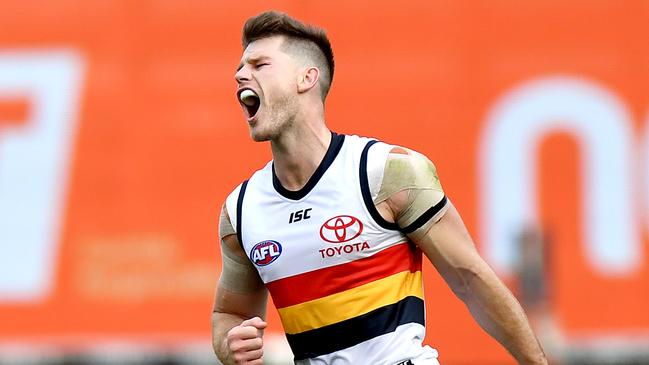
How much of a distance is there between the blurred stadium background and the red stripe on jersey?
6624 mm

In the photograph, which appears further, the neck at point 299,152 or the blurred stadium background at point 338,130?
the blurred stadium background at point 338,130

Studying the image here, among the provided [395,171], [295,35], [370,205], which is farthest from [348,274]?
[295,35]

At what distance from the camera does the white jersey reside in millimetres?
4449

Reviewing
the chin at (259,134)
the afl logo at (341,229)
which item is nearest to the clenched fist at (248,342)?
the afl logo at (341,229)

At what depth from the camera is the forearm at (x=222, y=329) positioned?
4.71m

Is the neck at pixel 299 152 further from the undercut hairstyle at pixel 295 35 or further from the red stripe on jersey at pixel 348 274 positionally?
the red stripe on jersey at pixel 348 274

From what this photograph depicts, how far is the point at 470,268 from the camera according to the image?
14.5 feet

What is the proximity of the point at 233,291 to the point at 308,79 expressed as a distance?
915 mm

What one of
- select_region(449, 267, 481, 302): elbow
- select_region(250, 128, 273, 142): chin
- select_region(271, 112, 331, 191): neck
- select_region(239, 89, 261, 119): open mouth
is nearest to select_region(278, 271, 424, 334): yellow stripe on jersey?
select_region(449, 267, 481, 302): elbow

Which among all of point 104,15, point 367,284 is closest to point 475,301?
point 367,284

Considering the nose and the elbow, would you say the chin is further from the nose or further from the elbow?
the elbow

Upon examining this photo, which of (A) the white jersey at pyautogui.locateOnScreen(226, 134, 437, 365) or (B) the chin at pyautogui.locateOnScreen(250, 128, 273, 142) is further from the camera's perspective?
(B) the chin at pyautogui.locateOnScreen(250, 128, 273, 142)

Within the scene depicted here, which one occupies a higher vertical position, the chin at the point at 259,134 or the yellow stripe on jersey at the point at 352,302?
the chin at the point at 259,134

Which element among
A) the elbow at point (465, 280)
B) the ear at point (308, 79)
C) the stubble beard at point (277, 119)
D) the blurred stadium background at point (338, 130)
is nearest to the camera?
the elbow at point (465, 280)
